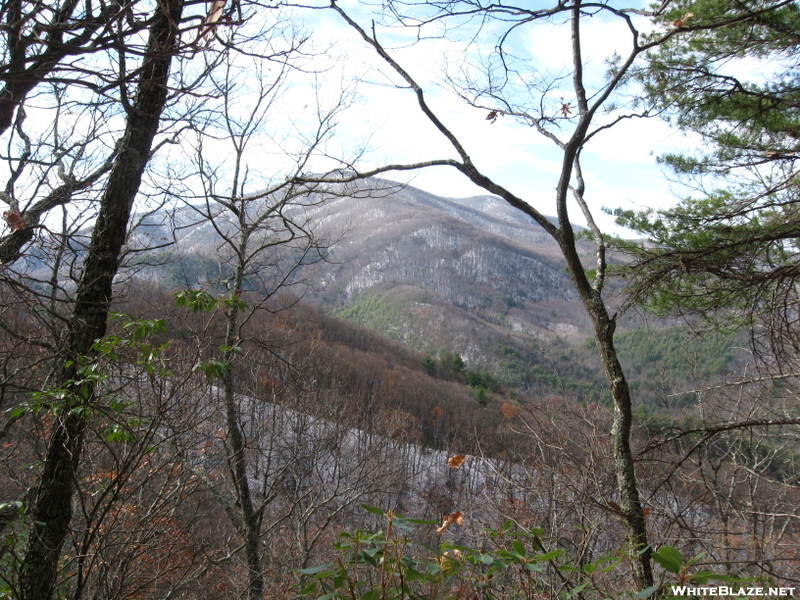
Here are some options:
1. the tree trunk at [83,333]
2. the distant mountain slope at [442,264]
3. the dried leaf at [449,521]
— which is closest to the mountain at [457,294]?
the distant mountain slope at [442,264]

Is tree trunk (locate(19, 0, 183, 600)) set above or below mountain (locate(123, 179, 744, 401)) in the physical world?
below

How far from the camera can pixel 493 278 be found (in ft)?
504

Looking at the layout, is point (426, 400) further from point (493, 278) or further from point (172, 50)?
point (493, 278)

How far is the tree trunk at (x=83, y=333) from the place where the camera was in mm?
2338

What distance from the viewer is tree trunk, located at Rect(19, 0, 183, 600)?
234cm

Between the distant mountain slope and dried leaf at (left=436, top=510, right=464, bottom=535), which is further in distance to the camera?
the distant mountain slope

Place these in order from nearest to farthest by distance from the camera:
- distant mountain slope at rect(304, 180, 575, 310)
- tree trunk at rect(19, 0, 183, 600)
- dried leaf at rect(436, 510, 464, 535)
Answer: dried leaf at rect(436, 510, 464, 535)
tree trunk at rect(19, 0, 183, 600)
distant mountain slope at rect(304, 180, 575, 310)

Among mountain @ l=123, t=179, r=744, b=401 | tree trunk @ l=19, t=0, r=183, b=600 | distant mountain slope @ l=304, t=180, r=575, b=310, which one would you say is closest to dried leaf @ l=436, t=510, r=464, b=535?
tree trunk @ l=19, t=0, r=183, b=600

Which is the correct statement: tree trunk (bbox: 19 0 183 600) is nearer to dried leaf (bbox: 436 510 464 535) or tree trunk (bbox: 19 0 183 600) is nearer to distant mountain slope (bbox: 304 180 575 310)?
dried leaf (bbox: 436 510 464 535)

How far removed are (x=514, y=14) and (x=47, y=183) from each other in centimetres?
467

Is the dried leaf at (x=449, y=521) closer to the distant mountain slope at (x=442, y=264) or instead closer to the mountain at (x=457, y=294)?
the mountain at (x=457, y=294)

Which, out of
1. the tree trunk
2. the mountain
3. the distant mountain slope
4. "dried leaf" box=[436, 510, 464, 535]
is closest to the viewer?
"dried leaf" box=[436, 510, 464, 535]

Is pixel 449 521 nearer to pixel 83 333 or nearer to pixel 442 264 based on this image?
pixel 83 333

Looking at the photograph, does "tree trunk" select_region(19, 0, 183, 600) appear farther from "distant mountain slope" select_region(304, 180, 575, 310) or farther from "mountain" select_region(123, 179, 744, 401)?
"distant mountain slope" select_region(304, 180, 575, 310)
